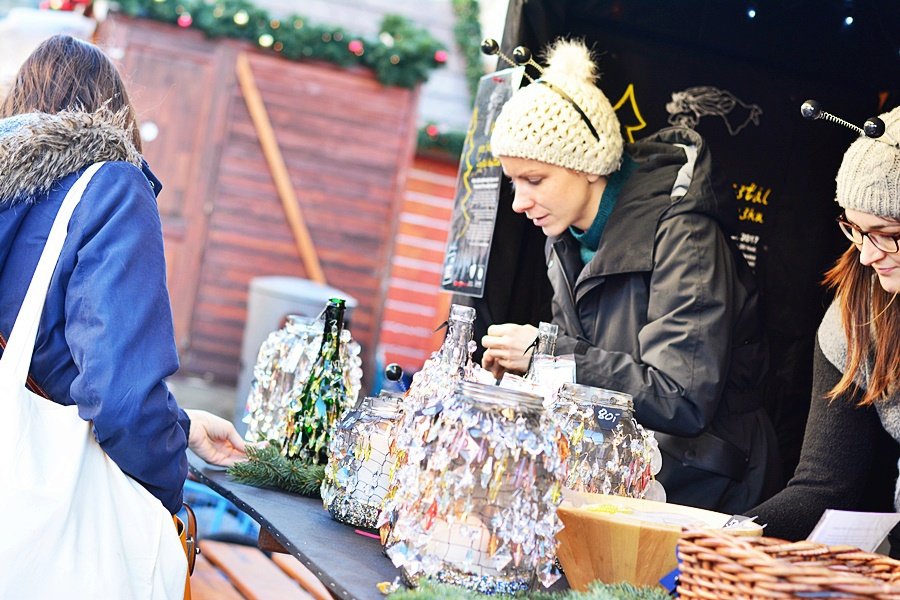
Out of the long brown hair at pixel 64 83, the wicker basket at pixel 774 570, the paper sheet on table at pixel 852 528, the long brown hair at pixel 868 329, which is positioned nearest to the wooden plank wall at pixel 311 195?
the long brown hair at pixel 868 329

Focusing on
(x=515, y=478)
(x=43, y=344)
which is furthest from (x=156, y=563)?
(x=515, y=478)

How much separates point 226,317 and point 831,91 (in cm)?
692

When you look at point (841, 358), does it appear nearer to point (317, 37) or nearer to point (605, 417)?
point (605, 417)

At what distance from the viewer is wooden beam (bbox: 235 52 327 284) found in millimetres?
9414

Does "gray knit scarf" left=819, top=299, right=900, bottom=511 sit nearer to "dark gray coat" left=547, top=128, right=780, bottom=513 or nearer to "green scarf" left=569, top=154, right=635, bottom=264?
"dark gray coat" left=547, top=128, right=780, bottom=513

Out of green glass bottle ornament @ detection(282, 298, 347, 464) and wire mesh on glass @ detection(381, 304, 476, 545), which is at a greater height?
wire mesh on glass @ detection(381, 304, 476, 545)

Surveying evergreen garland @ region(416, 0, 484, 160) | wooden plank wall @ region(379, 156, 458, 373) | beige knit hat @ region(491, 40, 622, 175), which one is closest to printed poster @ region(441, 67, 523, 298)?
beige knit hat @ region(491, 40, 622, 175)

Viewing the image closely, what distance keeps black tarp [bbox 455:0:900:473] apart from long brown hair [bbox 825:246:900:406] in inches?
41.2

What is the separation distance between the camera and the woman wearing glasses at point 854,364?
2.01m

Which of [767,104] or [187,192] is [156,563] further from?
[187,192]

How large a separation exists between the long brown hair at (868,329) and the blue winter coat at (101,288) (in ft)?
4.43

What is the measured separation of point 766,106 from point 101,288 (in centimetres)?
248

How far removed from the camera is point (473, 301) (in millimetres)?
3186

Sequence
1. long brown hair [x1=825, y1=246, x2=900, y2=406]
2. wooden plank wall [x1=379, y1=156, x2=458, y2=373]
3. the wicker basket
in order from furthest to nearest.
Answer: wooden plank wall [x1=379, y1=156, x2=458, y2=373]
long brown hair [x1=825, y1=246, x2=900, y2=406]
the wicker basket
